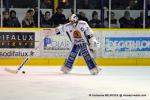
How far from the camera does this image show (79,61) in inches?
554

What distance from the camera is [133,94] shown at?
28.5 feet

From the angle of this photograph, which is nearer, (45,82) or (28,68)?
(45,82)

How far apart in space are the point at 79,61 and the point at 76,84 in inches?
159

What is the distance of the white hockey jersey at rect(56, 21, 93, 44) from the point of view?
1176 cm

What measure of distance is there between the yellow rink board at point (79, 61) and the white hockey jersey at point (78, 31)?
2.15 meters

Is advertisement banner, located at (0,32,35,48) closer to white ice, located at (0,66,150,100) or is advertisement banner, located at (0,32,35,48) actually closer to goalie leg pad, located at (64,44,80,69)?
white ice, located at (0,66,150,100)

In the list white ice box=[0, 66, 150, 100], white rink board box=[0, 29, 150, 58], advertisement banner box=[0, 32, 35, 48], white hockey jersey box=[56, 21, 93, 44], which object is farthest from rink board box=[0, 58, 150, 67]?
white hockey jersey box=[56, 21, 93, 44]

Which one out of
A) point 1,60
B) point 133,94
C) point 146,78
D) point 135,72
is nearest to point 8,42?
point 1,60

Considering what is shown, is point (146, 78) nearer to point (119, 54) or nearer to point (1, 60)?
point (119, 54)

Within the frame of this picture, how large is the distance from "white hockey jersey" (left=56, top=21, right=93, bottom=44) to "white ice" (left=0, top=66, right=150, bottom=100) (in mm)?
749

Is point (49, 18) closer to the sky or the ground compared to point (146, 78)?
closer to the sky

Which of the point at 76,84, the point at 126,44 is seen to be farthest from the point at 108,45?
the point at 76,84

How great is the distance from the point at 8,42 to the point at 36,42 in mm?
696

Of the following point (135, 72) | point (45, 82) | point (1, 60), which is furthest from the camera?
point (1, 60)
